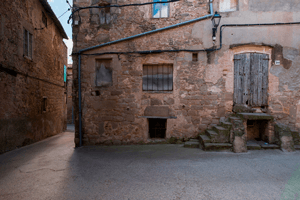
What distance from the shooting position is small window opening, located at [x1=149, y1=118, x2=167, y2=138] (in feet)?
19.0

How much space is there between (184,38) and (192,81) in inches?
58.8

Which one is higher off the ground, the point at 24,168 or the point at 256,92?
the point at 256,92

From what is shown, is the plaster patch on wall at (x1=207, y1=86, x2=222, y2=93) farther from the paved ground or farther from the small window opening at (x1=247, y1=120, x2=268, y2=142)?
the paved ground

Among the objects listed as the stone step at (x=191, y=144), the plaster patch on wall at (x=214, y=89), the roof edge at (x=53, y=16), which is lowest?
the stone step at (x=191, y=144)

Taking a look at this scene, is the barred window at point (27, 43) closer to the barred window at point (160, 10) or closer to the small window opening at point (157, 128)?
the barred window at point (160, 10)

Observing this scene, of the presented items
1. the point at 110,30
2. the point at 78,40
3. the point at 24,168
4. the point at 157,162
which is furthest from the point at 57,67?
the point at 157,162

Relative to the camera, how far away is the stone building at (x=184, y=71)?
5.18 meters

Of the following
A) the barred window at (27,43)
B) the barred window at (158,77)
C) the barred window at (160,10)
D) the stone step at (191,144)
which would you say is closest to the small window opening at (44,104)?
the barred window at (27,43)

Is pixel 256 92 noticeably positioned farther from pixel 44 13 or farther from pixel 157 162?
pixel 44 13

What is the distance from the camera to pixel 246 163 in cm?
378

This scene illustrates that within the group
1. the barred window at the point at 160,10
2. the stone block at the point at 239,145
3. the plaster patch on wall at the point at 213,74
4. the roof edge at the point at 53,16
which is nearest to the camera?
the stone block at the point at 239,145

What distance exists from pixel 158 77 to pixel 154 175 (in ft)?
10.8

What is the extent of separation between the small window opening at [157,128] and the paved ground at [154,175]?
1.03 meters

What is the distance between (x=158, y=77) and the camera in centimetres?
558
